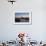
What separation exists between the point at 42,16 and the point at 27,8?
2.12 feet

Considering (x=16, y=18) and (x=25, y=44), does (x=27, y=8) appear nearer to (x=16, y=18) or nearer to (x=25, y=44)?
(x=16, y=18)

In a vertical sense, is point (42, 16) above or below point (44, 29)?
above

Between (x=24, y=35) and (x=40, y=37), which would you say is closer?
(x=24, y=35)

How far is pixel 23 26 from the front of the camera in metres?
4.83

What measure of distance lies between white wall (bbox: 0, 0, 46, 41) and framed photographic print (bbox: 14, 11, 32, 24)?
12 cm

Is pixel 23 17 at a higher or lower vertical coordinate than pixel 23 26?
higher

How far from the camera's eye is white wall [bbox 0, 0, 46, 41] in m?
4.78

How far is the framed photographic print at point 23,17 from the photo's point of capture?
4.77 metres

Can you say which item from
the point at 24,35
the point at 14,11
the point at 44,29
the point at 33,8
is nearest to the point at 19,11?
the point at 14,11

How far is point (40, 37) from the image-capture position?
191 inches

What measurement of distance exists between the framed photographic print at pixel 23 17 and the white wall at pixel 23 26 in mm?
120

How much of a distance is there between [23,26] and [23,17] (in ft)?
1.11

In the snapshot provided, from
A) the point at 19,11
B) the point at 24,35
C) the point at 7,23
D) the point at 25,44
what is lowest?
the point at 25,44

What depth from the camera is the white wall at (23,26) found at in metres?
4.78
